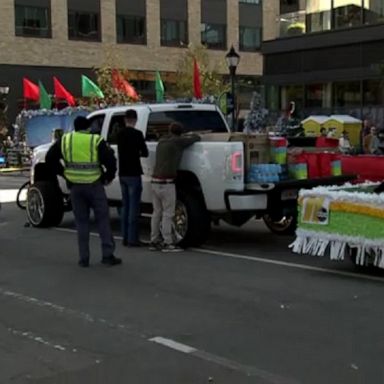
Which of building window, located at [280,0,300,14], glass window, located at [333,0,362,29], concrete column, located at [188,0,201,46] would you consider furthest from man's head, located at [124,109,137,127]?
concrete column, located at [188,0,201,46]

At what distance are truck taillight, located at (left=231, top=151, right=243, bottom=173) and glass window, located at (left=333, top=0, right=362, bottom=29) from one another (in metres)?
22.0

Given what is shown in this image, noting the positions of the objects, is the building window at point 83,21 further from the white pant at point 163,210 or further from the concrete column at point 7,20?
the white pant at point 163,210

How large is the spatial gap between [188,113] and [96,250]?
8.49 ft

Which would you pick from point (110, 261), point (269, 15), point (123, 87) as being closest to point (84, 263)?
point (110, 261)

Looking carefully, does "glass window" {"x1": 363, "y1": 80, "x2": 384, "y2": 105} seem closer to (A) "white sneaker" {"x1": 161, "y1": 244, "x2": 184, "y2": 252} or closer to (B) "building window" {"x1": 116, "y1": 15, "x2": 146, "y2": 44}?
(A) "white sneaker" {"x1": 161, "y1": 244, "x2": 184, "y2": 252}

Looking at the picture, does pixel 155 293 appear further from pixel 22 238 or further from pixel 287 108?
pixel 287 108

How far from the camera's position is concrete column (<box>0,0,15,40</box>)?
49.5 metres

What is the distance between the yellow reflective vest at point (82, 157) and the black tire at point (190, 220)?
1.56 metres

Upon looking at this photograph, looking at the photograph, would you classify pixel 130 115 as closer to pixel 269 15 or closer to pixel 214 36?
pixel 214 36

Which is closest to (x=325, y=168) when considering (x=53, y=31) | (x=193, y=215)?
(x=193, y=215)

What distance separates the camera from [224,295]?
7500 mm

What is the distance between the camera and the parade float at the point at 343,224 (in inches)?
313

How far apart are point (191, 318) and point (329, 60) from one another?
26152 millimetres

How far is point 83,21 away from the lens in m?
53.5
